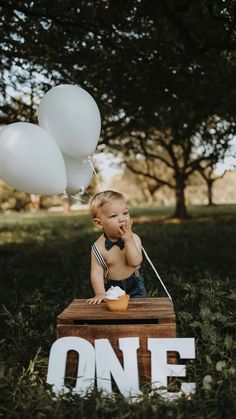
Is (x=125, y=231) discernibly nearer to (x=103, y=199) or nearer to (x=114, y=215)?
(x=114, y=215)

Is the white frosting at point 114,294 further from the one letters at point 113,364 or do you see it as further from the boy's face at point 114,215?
the boy's face at point 114,215

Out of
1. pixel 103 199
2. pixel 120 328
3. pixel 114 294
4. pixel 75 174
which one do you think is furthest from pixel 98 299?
pixel 75 174

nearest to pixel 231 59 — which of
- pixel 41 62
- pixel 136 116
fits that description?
pixel 136 116

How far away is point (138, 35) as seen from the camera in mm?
7148

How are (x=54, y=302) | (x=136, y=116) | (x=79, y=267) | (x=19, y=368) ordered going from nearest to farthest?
(x=19, y=368) < (x=54, y=302) < (x=79, y=267) < (x=136, y=116)

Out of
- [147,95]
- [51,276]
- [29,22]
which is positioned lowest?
[51,276]

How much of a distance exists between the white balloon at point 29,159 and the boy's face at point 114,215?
1.23ft

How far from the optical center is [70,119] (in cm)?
365

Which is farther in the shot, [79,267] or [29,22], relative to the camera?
[79,267]

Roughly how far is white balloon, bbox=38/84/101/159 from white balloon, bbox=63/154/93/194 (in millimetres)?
128

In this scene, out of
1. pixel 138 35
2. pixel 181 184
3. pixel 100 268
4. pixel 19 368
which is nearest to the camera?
pixel 19 368

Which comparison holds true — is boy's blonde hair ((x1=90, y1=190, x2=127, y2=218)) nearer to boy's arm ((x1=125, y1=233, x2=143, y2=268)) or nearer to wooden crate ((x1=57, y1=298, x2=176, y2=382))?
boy's arm ((x1=125, y1=233, x2=143, y2=268))

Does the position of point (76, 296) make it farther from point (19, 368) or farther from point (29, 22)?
point (29, 22)

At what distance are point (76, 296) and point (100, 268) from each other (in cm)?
182
